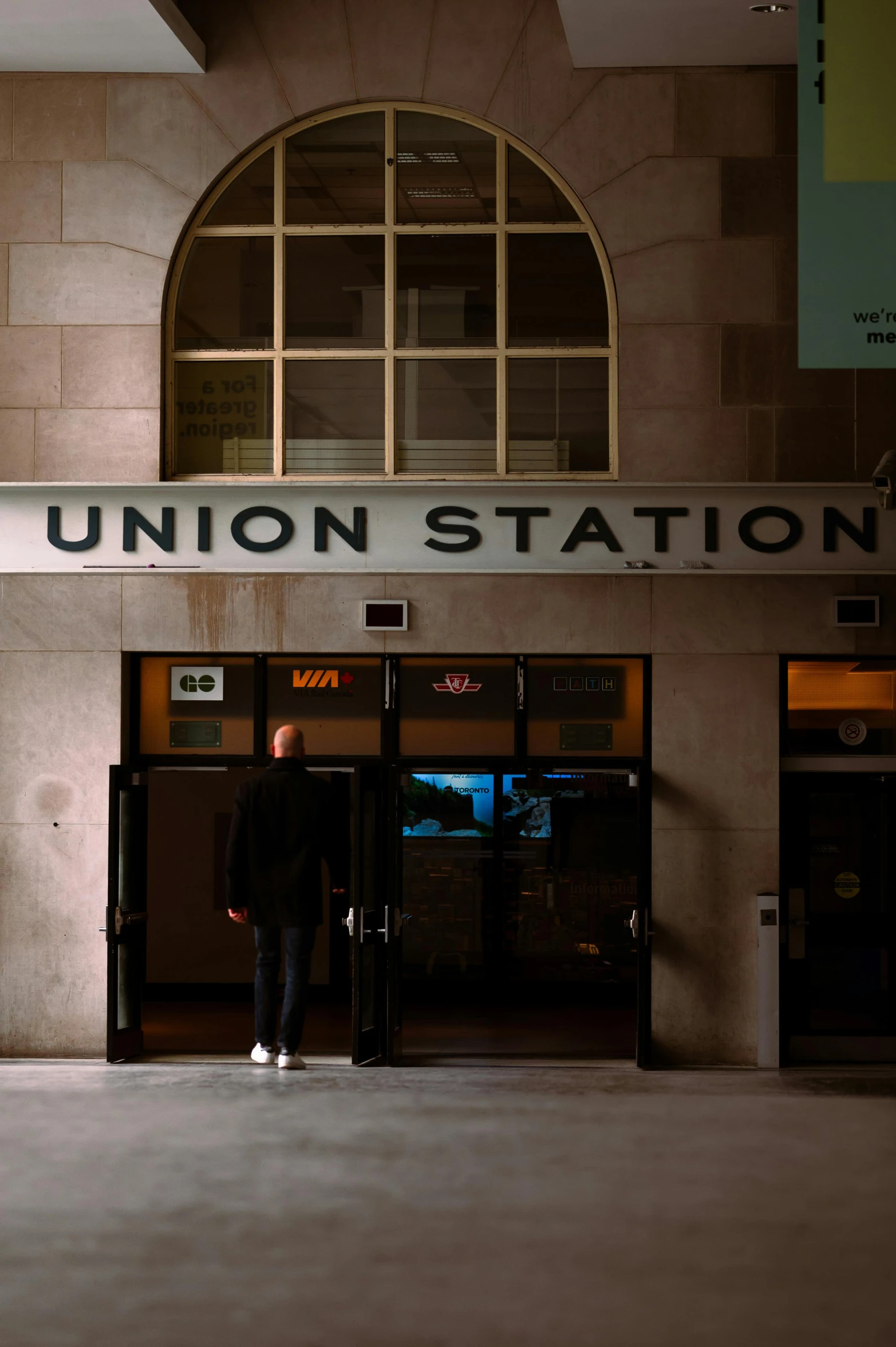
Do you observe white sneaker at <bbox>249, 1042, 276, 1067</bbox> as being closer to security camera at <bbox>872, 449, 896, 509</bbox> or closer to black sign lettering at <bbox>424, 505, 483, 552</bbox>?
black sign lettering at <bbox>424, 505, 483, 552</bbox>

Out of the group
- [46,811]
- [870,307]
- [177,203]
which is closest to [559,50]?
[177,203]

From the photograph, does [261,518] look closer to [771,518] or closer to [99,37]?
[99,37]

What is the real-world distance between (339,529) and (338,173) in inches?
111

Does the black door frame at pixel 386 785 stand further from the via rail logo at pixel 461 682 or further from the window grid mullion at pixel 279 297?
the window grid mullion at pixel 279 297

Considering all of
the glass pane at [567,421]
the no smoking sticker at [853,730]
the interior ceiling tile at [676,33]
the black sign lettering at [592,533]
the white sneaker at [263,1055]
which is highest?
the interior ceiling tile at [676,33]

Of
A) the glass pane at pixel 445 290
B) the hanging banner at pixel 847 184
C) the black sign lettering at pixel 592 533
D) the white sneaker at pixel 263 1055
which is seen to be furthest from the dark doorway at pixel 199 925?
the hanging banner at pixel 847 184

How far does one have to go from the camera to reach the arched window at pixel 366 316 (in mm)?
9438

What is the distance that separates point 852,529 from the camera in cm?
886

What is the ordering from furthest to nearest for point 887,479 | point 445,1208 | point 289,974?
point 289,974 → point 887,479 → point 445,1208

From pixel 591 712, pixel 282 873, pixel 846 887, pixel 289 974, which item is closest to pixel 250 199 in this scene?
pixel 591 712

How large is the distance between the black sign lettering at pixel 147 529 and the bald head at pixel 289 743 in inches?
63.1

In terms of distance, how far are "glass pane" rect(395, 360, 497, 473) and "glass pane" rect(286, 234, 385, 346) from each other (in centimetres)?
47

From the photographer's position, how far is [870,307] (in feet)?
22.7

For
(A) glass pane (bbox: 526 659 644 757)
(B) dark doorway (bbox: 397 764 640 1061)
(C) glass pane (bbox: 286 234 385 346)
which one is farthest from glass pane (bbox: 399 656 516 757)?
(C) glass pane (bbox: 286 234 385 346)
